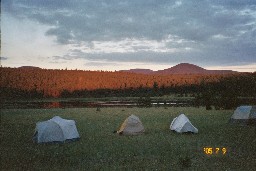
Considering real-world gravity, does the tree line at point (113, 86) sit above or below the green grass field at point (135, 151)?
above

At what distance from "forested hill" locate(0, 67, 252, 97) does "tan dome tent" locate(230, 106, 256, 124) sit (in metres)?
73.6

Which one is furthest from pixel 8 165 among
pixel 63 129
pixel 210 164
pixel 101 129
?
pixel 101 129

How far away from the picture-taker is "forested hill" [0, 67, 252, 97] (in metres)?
110

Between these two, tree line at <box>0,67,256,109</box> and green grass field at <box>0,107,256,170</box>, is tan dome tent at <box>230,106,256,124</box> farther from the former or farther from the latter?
tree line at <box>0,67,256,109</box>

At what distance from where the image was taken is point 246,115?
29.2 metres

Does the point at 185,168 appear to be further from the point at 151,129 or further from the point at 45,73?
the point at 45,73

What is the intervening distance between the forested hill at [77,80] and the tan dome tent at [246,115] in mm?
73569

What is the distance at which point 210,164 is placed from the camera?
15.6 meters

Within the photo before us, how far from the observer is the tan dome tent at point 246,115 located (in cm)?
2878
